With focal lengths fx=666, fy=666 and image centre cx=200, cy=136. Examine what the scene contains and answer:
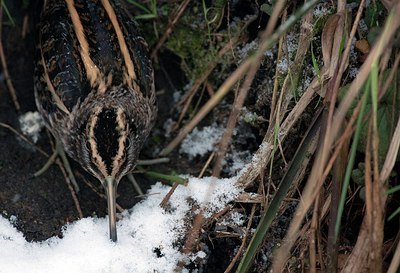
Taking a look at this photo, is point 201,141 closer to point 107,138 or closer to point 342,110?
point 107,138

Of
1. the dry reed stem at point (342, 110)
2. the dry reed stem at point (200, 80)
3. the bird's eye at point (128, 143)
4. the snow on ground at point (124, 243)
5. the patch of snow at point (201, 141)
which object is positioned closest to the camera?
the dry reed stem at point (342, 110)

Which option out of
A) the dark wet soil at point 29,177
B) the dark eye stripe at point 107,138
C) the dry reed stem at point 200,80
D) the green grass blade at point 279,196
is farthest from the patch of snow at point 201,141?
the green grass blade at point 279,196

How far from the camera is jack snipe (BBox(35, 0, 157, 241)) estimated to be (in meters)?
3.51

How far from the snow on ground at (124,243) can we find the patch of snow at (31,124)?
0.79 meters

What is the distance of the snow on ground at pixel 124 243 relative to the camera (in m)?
3.25

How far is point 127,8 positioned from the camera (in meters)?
4.14

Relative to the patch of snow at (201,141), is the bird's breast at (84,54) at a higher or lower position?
higher

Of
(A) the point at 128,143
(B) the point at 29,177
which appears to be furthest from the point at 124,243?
(B) the point at 29,177

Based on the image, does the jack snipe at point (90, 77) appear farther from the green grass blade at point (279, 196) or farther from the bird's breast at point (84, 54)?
the green grass blade at point (279, 196)

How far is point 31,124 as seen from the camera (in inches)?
165

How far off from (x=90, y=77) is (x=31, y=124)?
80 cm

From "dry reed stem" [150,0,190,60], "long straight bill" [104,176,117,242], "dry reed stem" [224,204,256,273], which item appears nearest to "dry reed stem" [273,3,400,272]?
"dry reed stem" [224,204,256,273]

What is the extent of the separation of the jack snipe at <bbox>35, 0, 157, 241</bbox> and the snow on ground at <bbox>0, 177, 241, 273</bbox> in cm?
22

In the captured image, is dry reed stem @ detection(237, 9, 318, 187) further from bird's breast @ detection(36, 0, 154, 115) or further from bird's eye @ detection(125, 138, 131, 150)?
bird's breast @ detection(36, 0, 154, 115)
